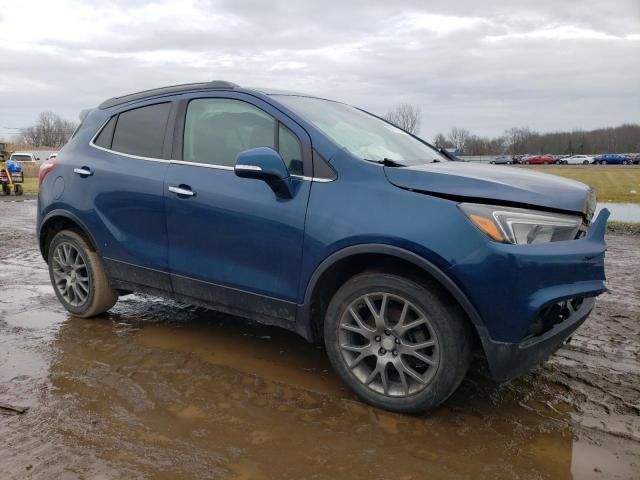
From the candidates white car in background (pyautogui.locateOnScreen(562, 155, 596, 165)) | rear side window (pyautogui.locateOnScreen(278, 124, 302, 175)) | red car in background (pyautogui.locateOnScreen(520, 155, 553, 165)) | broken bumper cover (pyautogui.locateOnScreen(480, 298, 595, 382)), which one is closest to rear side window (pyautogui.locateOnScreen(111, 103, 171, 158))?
rear side window (pyautogui.locateOnScreen(278, 124, 302, 175))

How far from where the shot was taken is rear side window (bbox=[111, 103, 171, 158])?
4.12 m

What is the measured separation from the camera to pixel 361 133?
3.85 m

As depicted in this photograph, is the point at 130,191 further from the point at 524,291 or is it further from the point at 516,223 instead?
the point at 524,291

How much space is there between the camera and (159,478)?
249cm

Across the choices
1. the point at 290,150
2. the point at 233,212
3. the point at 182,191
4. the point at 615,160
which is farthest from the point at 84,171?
the point at 615,160

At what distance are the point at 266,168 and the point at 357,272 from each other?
0.81m

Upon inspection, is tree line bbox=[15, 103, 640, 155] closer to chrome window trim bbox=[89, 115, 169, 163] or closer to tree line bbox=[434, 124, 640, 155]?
tree line bbox=[434, 124, 640, 155]

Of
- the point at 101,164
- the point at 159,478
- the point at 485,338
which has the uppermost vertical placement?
the point at 101,164

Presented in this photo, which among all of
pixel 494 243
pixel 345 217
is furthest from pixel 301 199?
pixel 494 243

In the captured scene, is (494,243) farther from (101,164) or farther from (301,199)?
(101,164)

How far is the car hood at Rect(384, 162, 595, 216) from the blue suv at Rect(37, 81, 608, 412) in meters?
0.01

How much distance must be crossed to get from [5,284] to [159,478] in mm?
4555

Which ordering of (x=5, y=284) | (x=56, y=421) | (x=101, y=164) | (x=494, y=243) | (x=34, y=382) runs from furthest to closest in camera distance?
(x=5, y=284)
(x=101, y=164)
(x=34, y=382)
(x=56, y=421)
(x=494, y=243)

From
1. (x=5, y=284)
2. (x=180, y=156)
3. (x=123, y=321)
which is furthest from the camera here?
(x=5, y=284)
